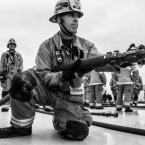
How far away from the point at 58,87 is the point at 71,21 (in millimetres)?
676

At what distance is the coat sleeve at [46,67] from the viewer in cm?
266

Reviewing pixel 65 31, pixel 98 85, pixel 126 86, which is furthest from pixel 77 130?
pixel 98 85

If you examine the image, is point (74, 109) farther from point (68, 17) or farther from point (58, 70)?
point (68, 17)

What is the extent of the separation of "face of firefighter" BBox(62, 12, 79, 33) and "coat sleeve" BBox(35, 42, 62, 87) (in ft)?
0.87

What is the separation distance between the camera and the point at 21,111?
2854 mm

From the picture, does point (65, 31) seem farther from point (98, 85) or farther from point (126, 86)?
point (98, 85)

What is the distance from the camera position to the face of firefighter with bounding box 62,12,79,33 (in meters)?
3.07

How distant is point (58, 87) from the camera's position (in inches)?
116

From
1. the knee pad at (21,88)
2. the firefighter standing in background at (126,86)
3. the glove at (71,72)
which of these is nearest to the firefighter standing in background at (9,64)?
the firefighter standing in background at (126,86)

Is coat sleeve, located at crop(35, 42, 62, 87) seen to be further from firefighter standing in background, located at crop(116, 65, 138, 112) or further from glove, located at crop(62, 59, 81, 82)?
firefighter standing in background, located at crop(116, 65, 138, 112)

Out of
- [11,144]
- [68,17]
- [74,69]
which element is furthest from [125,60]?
[11,144]

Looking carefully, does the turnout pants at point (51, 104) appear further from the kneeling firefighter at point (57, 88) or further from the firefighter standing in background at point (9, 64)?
the firefighter standing in background at point (9, 64)

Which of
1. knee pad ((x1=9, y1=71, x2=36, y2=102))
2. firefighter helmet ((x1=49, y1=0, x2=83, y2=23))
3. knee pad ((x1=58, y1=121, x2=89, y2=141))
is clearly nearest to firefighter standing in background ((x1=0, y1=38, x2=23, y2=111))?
firefighter helmet ((x1=49, y1=0, x2=83, y2=23))

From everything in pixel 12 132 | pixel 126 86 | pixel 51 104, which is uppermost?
pixel 126 86
